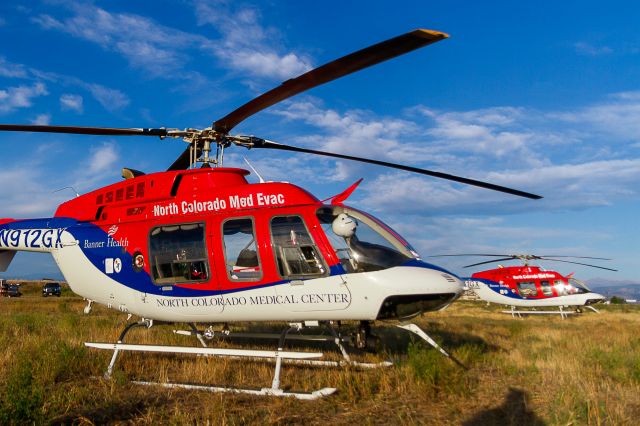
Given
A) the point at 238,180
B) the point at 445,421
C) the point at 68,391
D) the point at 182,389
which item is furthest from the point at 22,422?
the point at 238,180

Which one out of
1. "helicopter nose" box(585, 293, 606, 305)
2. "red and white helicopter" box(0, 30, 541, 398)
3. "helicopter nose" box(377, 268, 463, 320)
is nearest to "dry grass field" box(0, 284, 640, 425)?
"red and white helicopter" box(0, 30, 541, 398)

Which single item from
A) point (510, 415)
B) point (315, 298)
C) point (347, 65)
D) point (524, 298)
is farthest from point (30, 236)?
point (524, 298)

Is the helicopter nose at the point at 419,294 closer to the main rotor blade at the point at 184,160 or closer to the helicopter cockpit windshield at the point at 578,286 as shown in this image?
the main rotor blade at the point at 184,160

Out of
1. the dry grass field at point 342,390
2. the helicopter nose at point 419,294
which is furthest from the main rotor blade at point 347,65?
the dry grass field at point 342,390

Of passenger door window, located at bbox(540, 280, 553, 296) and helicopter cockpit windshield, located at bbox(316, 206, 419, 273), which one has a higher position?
helicopter cockpit windshield, located at bbox(316, 206, 419, 273)

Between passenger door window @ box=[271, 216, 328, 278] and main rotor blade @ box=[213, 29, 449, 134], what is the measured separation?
1.81 meters

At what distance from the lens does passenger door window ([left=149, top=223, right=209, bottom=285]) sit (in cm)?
770

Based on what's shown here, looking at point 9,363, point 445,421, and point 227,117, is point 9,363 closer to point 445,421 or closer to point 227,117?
point 227,117

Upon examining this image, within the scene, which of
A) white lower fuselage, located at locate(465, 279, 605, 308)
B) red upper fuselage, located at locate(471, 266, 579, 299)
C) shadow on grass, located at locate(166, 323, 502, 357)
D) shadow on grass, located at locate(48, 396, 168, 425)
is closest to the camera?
shadow on grass, located at locate(48, 396, 168, 425)

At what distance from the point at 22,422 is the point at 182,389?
7.97ft

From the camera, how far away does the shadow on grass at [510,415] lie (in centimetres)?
522

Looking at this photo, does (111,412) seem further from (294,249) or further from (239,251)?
(294,249)

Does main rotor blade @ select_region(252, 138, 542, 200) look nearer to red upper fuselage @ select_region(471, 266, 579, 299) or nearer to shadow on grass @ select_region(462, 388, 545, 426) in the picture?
shadow on grass @ select_region(462, 388, 545, 426)

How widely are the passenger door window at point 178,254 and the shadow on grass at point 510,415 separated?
4547 millimetres
